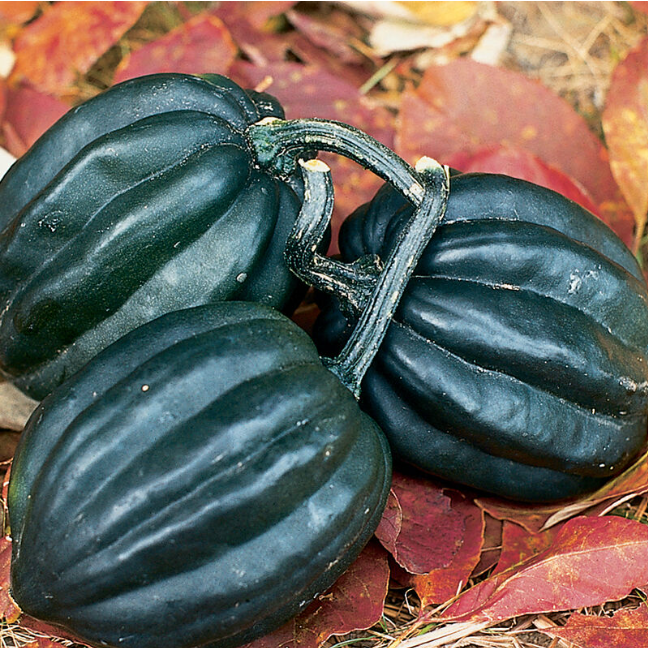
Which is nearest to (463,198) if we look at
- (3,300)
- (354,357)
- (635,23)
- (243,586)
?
(354,357)

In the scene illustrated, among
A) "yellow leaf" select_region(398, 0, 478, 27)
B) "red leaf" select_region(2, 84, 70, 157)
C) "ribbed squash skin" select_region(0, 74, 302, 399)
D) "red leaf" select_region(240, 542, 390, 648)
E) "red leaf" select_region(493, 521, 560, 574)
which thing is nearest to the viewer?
"red leaf" select_region(240, 542, 390, 648)

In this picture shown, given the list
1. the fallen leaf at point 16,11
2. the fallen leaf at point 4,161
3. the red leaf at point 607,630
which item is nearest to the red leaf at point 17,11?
the fallen leaf at point 16,11

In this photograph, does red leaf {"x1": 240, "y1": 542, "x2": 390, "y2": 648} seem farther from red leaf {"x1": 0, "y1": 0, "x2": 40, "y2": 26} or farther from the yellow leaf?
red leaf {"x1": 0, "y1": 0, "x2": 40, "y2": 26}

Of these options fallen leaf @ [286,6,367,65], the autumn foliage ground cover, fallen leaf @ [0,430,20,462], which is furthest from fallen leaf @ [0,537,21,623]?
fallen leaf @ [286,6,367,65]

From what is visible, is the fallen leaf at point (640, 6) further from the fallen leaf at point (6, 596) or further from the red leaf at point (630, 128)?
the fallen leaf at point (6, 596)

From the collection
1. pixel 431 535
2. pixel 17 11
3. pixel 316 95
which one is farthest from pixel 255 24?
pixel 431 535

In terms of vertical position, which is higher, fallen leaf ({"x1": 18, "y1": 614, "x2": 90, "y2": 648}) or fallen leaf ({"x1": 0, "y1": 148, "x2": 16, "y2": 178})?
fallen leaf ({"x1": 0, "y1": 148, "x2": 16, "y2": 178})

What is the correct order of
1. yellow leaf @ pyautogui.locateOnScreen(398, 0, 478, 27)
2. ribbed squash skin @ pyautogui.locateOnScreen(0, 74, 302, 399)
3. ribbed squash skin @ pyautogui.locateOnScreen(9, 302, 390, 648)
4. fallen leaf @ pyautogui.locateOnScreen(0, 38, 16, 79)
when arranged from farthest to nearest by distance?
yellow leaf @ pyautogui.locateOnScreen(398, 0, 478, 27) < fallen leaf @ pyautogui.locateOnScreen(0, 38, 16, 79) < ribbed squash skin @ pyautogui.locateOnScreen(0, 74, 302, 399) < ribbed squash skin @ pyautogui.locateOnScreen(9, 302, 390, 648)
